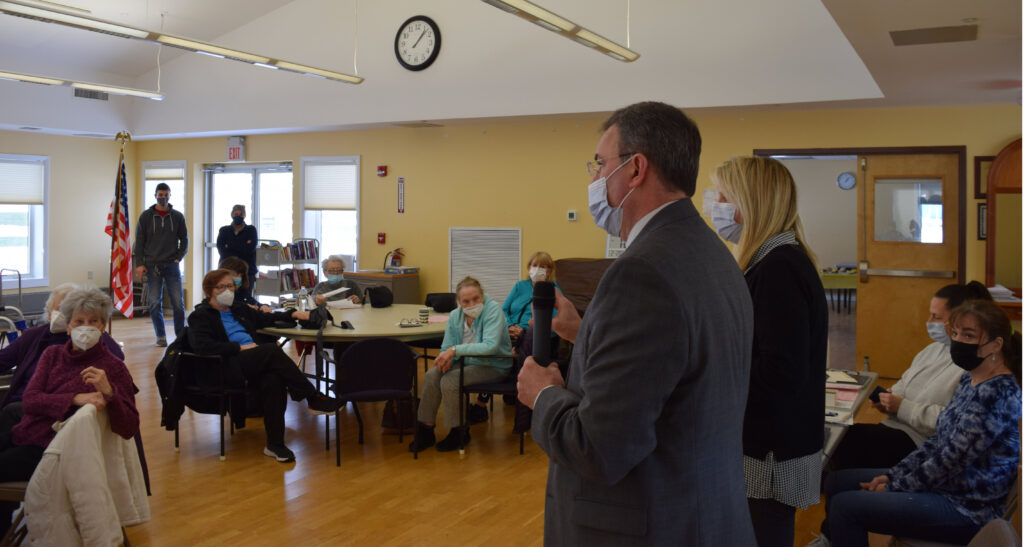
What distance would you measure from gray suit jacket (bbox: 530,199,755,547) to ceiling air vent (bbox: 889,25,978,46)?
4052mm

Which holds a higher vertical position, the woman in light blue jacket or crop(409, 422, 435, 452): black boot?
the woman in light blue jacket

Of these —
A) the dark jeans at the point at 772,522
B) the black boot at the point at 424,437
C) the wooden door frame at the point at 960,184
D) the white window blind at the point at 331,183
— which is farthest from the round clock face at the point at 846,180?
the dark jeans at the point at 772,522

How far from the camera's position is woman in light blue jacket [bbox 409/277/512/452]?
5.17m

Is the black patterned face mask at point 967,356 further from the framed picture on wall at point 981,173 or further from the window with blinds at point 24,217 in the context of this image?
the window with blinds at point 24,217

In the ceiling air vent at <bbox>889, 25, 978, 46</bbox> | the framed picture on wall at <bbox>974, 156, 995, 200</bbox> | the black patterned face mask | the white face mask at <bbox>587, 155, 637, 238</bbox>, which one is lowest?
the black patterned face mask

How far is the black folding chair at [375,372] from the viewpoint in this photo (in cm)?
489

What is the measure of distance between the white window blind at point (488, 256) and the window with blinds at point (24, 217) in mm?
6235

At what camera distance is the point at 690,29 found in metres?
7.61

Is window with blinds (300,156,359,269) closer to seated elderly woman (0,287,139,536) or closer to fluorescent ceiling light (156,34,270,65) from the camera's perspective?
fluorescent ceiling light (156,34,270,65)

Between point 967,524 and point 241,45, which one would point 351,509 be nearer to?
point 967,524

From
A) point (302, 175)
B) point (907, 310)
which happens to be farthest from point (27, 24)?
point (907, 310)

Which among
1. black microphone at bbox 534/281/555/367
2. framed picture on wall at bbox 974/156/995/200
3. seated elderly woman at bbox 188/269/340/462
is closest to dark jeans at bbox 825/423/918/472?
black microphone at bbox 534/281/555/367

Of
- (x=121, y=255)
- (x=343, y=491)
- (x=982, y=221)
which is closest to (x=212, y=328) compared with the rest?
(x=343, y=491)

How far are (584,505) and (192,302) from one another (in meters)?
12.2
